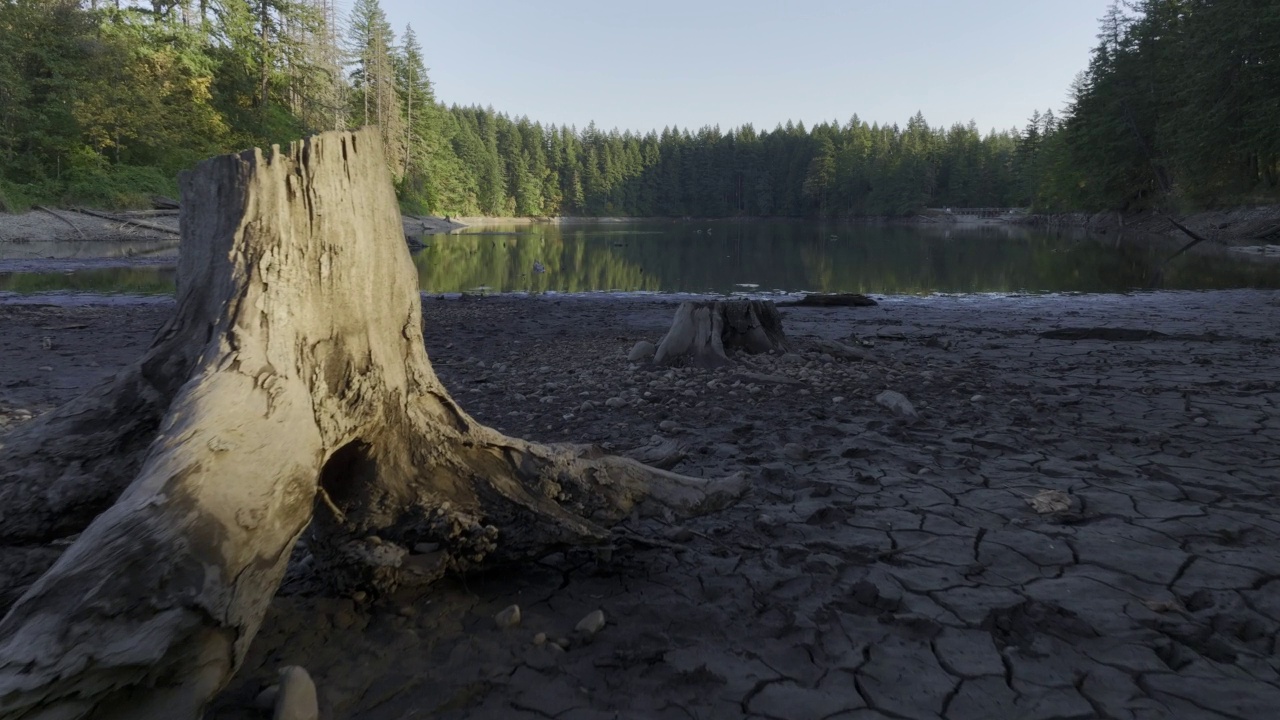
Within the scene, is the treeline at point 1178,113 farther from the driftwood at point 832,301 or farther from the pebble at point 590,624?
the pebble at point 590,624

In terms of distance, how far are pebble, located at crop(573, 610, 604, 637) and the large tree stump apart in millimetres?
409

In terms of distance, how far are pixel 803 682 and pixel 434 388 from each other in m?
2.09

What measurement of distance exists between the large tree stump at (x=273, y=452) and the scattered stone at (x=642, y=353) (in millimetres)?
4328

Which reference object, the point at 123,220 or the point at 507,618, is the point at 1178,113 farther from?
the point at 123,220

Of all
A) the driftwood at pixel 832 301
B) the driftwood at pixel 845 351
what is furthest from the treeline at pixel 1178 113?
the driftwood at pixel 845 351

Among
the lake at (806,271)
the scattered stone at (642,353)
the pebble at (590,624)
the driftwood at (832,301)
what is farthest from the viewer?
the lake at (806,271)

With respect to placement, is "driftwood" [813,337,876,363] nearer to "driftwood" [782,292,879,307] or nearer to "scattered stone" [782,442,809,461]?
"scattered stone" [782,442,809,461]

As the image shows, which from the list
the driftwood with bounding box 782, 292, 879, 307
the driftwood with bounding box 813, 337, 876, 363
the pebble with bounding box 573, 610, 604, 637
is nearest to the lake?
the driftwood with bounding box 782, 292, 879, 307

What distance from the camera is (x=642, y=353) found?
828 centimetres

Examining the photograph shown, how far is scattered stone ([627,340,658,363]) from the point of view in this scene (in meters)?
8.19

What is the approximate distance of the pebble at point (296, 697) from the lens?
7.32 ft

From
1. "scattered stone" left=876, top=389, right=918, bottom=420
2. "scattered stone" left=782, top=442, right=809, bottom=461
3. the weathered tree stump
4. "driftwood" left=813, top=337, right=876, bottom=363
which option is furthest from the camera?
"driftwood" left=813, top=337, right=876, bottom=363

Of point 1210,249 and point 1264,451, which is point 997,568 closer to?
point 1264,451

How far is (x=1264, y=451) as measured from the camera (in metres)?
4.91
